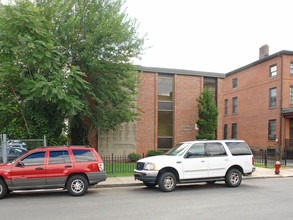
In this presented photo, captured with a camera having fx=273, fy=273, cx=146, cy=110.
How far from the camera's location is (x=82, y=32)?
1348 cm

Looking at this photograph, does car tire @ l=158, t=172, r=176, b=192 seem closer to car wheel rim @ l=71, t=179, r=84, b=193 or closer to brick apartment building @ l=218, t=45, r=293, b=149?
car wheel rim @ l=71, t=179, r=84, b=193

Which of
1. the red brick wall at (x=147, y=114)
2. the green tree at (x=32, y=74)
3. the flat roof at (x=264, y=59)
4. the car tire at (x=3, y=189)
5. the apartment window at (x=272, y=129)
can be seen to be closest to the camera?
the car tire at (x=3, y=189)

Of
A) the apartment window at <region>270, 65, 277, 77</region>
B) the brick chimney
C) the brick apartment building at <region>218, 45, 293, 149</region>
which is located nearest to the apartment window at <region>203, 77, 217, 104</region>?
the brick apartment building at <region>218, 45, 293, 149</region>

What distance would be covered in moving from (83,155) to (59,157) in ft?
2.75

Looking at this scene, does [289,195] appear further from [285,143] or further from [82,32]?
[285,143]

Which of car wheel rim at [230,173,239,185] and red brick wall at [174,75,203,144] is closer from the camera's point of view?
car wheel rim at [230,173,239,185]

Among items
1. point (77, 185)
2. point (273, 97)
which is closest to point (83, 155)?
point (77, 185)

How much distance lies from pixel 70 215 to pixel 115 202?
6.06 ft

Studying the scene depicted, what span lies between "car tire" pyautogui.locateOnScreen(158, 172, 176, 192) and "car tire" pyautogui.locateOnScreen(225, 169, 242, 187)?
2.41m

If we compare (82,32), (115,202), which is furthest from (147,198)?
(82,32)

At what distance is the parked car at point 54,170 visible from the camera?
9172mm

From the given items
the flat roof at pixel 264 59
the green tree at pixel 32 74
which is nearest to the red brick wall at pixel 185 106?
the flat roof at pixel 264 59

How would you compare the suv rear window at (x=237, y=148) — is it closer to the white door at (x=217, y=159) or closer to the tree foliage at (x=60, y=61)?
the white door at (x=217, y=159)

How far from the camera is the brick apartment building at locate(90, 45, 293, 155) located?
2094cm
